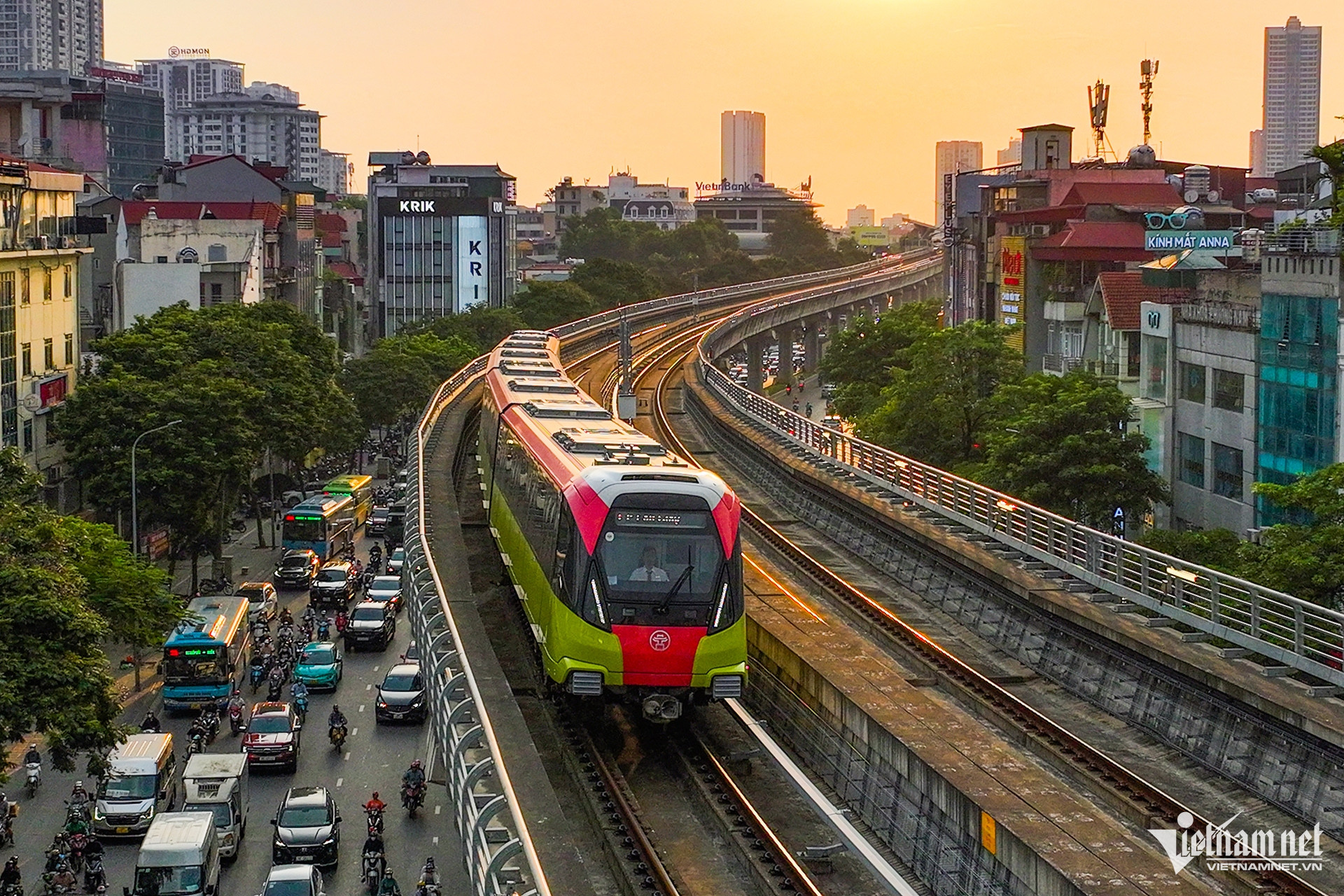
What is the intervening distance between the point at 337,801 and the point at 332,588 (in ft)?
65.8

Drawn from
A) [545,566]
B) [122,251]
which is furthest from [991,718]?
[122,251]

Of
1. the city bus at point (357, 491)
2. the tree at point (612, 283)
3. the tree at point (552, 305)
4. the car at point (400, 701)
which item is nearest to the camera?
the car at point (400, 701)

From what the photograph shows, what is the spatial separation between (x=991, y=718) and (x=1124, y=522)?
85.1ft

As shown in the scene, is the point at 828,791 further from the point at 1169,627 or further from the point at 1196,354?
the point at 1196,354

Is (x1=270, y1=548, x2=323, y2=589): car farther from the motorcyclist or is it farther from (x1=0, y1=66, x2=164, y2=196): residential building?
(x1=0, y1=66, x2=164, y2=196): residential building

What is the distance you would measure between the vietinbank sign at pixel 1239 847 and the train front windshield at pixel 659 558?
241 inches

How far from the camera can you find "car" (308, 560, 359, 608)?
58.0m

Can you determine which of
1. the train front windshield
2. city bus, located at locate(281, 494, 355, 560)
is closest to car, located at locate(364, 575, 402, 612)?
city bus, located at locate(281, 494, 355, 560)

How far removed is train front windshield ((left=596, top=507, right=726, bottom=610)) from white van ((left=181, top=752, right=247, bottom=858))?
1382 centimetres

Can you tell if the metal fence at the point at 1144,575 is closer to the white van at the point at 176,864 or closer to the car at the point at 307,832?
the car at the point at 307,832

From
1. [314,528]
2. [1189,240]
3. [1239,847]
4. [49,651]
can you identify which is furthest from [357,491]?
[1239,847]

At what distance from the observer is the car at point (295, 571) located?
2435 inches

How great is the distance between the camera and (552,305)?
121812 mm

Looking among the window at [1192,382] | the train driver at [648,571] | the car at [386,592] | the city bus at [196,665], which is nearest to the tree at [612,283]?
the car at [386,592]
